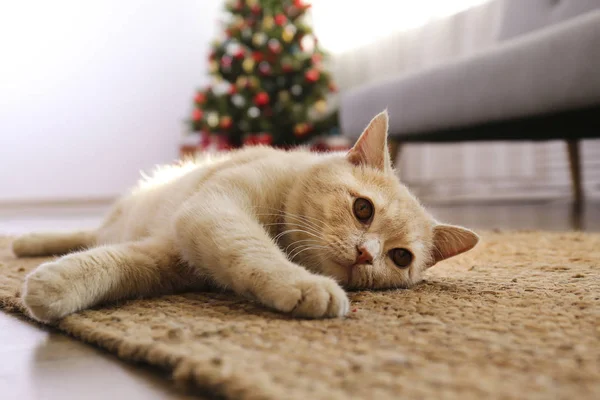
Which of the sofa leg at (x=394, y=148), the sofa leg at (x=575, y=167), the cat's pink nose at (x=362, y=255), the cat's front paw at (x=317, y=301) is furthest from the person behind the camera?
the sofa leg at (x=575, y=167)

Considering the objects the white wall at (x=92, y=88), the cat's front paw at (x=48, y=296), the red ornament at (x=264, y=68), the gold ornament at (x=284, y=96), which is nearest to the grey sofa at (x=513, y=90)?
the gold ornament at (x=284, y=96)

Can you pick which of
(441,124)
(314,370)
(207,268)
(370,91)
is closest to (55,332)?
(207,268)

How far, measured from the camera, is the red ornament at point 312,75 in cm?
430

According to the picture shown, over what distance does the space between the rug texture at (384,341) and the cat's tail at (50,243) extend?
0.50m

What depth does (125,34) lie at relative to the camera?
4824 mm

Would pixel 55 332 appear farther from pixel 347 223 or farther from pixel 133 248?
pixel 347 223

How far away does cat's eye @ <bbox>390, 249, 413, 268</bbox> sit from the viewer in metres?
1.02

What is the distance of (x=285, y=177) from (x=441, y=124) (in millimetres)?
1644

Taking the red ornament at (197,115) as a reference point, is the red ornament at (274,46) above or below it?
above

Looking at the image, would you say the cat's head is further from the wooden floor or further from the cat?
the wooden floor

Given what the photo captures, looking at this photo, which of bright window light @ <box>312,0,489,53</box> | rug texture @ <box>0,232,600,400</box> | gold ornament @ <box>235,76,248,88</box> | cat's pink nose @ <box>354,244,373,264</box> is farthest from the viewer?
gold ornament @ <box>235,76,248,88</box>

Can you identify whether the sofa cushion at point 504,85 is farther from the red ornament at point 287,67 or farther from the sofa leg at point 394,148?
the red ornament at point 287,67

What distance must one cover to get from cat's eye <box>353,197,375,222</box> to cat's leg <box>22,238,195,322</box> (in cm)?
31

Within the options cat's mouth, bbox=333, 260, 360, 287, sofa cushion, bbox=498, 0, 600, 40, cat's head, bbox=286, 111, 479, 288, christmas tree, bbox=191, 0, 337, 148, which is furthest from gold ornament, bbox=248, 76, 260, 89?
cat's mouth, bbox=333, 260, 360, 287
